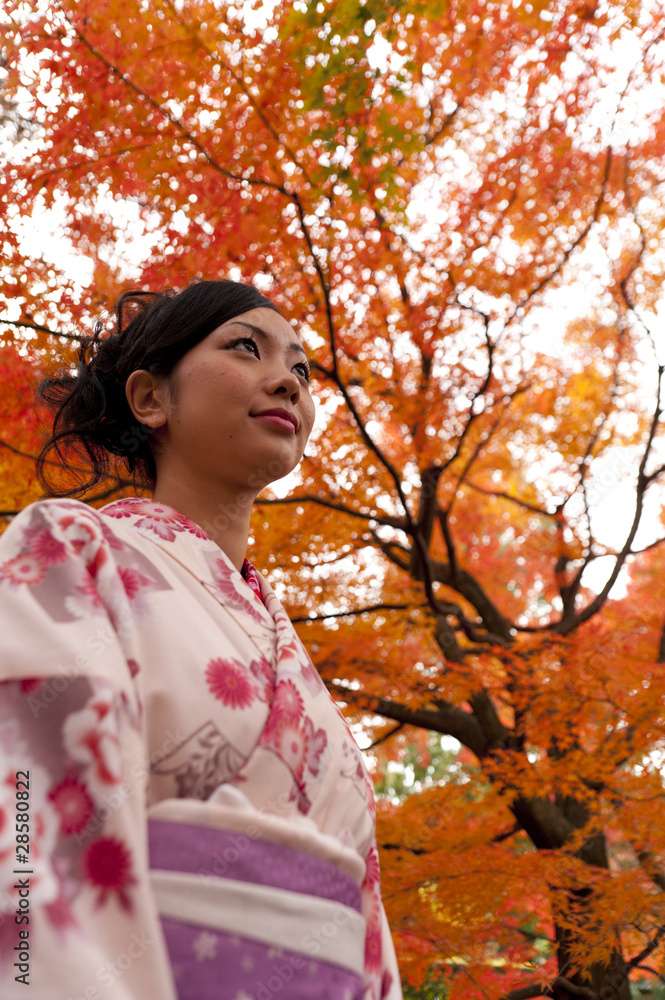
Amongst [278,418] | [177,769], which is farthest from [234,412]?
[177,769]

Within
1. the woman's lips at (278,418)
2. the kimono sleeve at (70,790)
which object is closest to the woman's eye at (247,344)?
the woman's lips at (278,418)

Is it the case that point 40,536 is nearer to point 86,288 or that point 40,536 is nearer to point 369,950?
point 369,950

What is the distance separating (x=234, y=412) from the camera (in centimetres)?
176

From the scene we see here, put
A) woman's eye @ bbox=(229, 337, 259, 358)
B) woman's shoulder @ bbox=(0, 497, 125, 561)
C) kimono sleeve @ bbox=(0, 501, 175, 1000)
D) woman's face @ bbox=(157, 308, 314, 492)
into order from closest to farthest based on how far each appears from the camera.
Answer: kimono sleeve @ bbox=(0, 501, 175, 1000) → woman's shoulder @ bbox=(0, 497, 125, 561) → woman's face @ bbox=(157, 308, 314, 492) → woman's eye @ bbox=(229, 337, 259, 358)

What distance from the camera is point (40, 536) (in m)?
1.27

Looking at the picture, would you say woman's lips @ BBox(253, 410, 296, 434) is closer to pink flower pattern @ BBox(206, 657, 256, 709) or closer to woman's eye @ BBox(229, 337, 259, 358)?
woman's eye @ BBox(229, 337, 259, 358)

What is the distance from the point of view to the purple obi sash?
1.06 metres

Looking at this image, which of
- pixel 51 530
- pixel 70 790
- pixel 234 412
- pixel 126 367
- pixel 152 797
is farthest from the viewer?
pixel 126 367

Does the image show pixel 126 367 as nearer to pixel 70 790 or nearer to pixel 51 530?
pixel 51 530

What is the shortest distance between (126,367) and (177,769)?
124 centimetres

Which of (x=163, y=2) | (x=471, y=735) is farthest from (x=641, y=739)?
(x=163, y=2)

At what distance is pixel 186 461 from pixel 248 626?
0.49 meters

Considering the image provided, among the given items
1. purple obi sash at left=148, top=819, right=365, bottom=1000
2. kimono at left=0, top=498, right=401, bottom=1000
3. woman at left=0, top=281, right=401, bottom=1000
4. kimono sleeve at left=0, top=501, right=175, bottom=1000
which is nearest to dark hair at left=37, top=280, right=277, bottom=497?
woman at left=0, top=281, right=401, bottom=1000

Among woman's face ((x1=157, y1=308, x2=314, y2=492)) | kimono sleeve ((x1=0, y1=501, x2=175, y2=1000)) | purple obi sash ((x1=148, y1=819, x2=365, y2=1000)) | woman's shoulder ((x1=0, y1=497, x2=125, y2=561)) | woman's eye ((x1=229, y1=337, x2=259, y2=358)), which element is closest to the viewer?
kimono sleeve ((x1=0, y1=501, x2=175, y2=1000))
